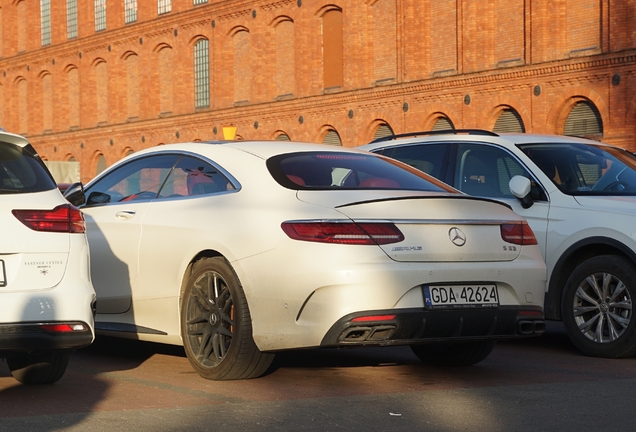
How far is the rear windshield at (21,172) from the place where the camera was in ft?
20.1

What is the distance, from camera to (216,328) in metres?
6.86

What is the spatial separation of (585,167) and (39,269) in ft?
17.2

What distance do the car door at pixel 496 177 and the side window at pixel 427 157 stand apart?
0.14 metres

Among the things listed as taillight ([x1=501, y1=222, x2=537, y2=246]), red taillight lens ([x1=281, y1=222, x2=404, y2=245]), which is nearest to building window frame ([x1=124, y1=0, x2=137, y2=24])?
taillight ([x1=501, y1=222, x2=537, y2=246])

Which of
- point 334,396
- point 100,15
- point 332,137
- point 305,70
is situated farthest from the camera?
point 100,15

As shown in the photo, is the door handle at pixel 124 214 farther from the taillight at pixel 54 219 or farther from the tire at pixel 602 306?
the tire at pixel 602 306

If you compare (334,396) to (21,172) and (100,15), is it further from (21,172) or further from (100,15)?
(100,15)

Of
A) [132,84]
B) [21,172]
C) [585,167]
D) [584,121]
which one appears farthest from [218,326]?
[132,84]

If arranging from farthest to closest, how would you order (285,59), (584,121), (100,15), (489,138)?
(100,15) < (285,59) < (584,121) < (489,138)

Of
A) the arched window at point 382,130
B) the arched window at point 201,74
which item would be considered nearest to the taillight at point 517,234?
the arched window at point 382,130

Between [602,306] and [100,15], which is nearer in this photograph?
[602,306]

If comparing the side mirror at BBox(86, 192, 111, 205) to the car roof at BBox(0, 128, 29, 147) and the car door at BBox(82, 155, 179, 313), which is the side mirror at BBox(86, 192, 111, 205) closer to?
the car door at BBox(82, 155, 179, 313)

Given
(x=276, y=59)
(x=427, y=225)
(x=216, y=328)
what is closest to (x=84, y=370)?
(x=216, y=328)

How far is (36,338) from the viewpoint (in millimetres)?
5891
